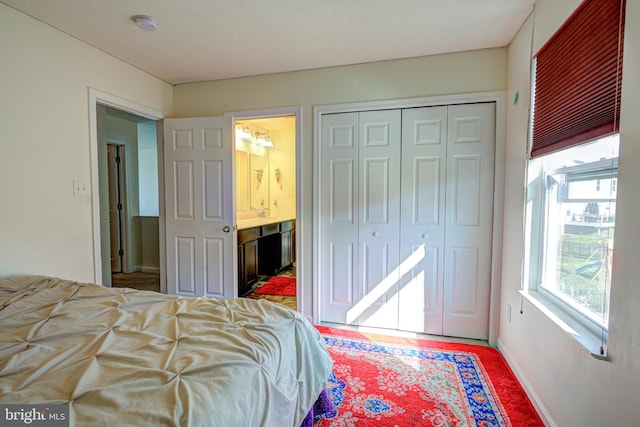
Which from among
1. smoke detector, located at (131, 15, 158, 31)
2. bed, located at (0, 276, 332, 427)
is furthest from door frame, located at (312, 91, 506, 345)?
bed, located at (0, 276, 332, 427)

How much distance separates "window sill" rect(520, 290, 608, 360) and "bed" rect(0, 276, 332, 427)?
1162 millimetres

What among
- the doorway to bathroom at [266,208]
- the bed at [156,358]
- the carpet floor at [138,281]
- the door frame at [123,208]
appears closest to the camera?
the bed at [156,358]

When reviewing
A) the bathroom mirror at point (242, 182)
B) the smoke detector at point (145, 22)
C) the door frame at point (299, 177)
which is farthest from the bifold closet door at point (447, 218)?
the bathroom mirror at point (242, 182)

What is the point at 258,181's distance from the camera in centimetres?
522

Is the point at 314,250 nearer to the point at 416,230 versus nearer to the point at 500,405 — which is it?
the point at 416,230

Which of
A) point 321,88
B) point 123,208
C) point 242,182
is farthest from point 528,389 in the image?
point 123,208

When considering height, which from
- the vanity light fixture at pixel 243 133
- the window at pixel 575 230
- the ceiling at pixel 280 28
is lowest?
the window at pixel 575 230

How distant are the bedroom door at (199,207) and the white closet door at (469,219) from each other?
6.74 feet

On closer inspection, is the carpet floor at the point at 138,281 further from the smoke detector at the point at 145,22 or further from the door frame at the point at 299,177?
the smoke detector at the point at 145,22

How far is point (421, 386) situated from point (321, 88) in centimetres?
255

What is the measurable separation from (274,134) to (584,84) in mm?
4711

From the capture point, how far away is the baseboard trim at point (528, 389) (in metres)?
1.64

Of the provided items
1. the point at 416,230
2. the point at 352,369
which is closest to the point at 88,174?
the point at 352,369

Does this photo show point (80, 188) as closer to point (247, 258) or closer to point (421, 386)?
point (247, 258)
